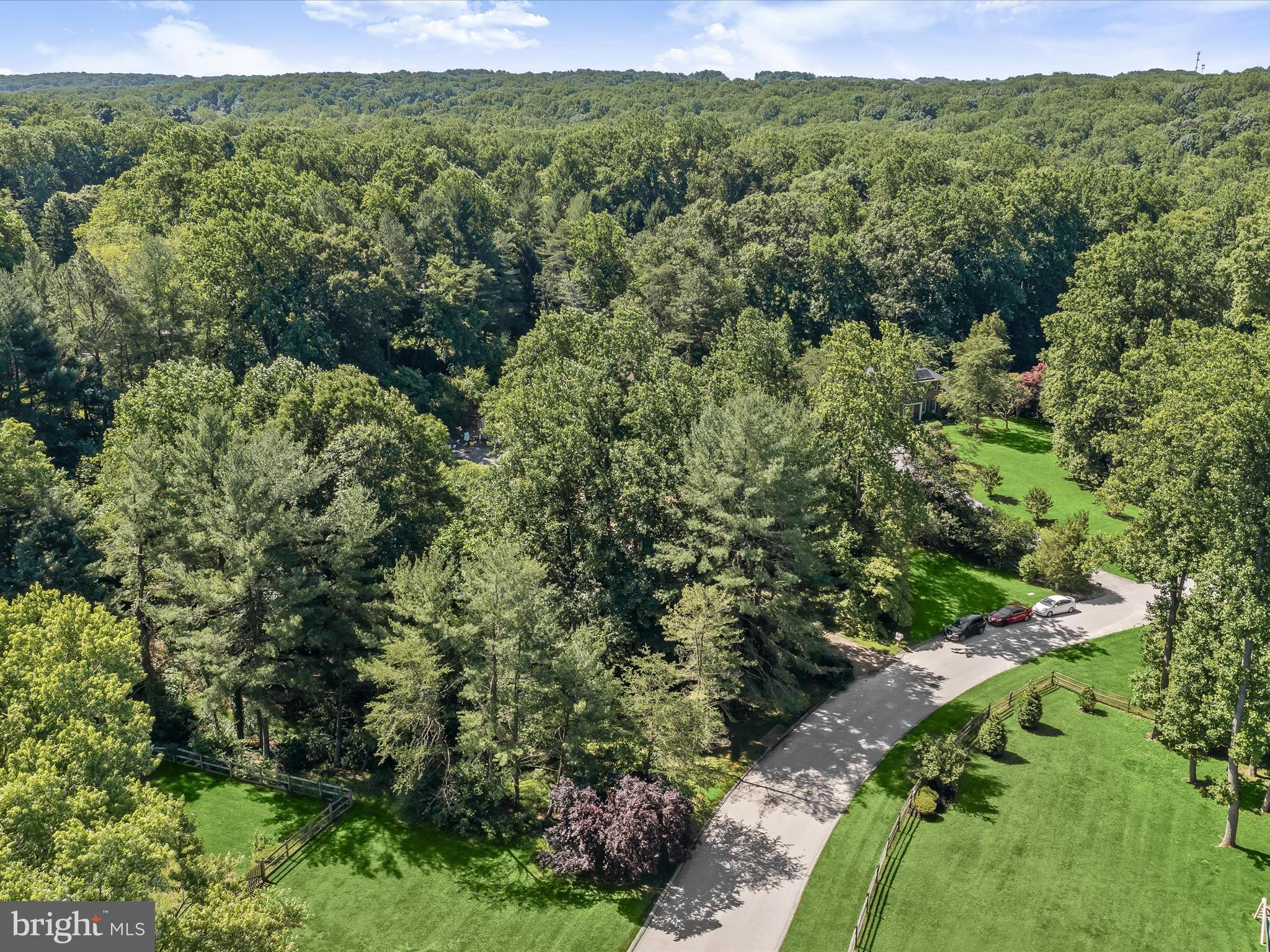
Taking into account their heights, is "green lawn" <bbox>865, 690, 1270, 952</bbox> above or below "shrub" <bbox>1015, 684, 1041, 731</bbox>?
below

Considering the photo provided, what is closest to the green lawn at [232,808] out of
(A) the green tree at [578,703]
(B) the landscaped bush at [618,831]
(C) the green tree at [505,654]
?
(C) the green tree at [505,654]

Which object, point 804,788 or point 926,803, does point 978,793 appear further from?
point 804,788

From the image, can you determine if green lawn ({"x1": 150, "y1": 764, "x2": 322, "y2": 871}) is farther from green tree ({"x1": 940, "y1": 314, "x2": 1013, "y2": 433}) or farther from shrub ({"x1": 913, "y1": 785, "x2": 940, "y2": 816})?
green tree ({"x1": 940, "y1": 314, "x2": 1013, "y2": 433})

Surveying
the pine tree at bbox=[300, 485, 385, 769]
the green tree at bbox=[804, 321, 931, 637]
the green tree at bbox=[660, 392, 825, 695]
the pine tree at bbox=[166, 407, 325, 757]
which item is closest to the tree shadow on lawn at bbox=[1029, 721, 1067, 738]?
the green tree at bbox=[804, 321, 931, 637]

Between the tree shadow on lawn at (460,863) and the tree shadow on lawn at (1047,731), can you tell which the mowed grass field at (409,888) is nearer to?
the tree shadow on lawn at (460,863)

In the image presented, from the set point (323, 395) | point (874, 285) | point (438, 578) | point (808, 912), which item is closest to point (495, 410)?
point (323, 395)

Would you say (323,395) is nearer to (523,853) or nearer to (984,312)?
(523,853)

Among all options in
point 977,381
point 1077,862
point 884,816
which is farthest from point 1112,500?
point 977,381
